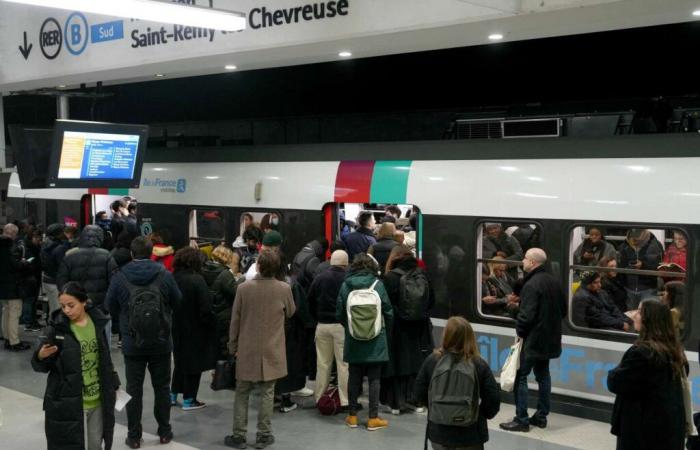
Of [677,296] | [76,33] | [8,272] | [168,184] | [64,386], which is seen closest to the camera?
[64,386]

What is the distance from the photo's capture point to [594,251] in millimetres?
7340

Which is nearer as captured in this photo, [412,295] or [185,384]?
[412,295]

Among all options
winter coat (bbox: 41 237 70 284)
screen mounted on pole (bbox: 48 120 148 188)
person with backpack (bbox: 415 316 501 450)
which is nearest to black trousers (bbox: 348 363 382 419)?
person with backpack (bbox: 415 316 501 450)

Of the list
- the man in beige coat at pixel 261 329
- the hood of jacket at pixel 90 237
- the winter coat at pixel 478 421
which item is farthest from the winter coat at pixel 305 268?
the winter coat at pixel 478 421

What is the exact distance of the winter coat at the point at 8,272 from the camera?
1043 cm

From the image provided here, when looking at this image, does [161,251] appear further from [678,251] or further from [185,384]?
[678,251]

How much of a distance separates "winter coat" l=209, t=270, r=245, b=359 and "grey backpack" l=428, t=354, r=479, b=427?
3108 millimetres

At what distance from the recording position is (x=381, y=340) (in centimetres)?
716

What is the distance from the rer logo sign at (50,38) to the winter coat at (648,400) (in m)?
7.90

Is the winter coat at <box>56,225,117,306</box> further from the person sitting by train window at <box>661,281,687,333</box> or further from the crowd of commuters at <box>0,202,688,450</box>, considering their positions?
the person sitting by train window at <box>661,281,687,333</box>

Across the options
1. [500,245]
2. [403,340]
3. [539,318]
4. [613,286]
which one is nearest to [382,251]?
[403,340]

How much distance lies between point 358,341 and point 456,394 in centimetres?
243

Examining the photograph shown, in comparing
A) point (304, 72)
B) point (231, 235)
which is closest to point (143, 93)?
point (304, 72)

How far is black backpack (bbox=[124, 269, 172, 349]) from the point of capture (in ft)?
21.4
